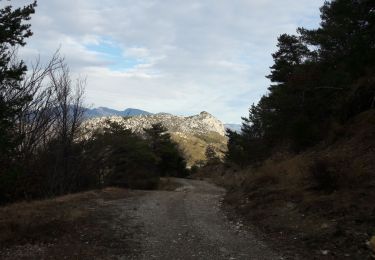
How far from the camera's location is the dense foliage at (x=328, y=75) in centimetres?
1859

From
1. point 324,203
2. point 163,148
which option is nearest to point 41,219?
point 324,203

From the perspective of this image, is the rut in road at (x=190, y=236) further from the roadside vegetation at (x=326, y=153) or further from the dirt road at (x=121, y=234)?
the roadside vegetation at (x=326, y=153)

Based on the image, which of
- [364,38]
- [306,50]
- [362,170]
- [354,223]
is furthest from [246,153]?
[354,223]

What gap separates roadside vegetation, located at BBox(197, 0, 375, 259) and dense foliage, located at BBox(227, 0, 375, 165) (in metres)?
0.05

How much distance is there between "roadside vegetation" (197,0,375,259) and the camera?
9795 mm

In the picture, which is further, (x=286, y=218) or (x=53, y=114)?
(x=53, y=114)

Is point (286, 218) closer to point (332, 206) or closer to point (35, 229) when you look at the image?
point (332, 206)

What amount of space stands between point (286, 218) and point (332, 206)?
1.38 meters

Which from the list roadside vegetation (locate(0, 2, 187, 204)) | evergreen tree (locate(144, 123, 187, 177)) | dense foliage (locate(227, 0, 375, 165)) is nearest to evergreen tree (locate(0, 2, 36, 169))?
roadside vegetation (locate(0, 2, 187, 204))

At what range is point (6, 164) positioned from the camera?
50.5 ft

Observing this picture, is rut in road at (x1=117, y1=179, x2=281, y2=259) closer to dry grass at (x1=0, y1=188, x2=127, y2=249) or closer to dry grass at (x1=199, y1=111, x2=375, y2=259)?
dry grass at (x1=199, y1=111, x2=375, y2=259)

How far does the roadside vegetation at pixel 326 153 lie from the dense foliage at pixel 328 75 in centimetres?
5

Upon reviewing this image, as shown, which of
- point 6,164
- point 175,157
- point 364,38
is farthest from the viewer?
point 175,157

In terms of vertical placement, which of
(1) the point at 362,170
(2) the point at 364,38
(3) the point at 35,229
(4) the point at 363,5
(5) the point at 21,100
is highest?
(4) the point at 363,5
